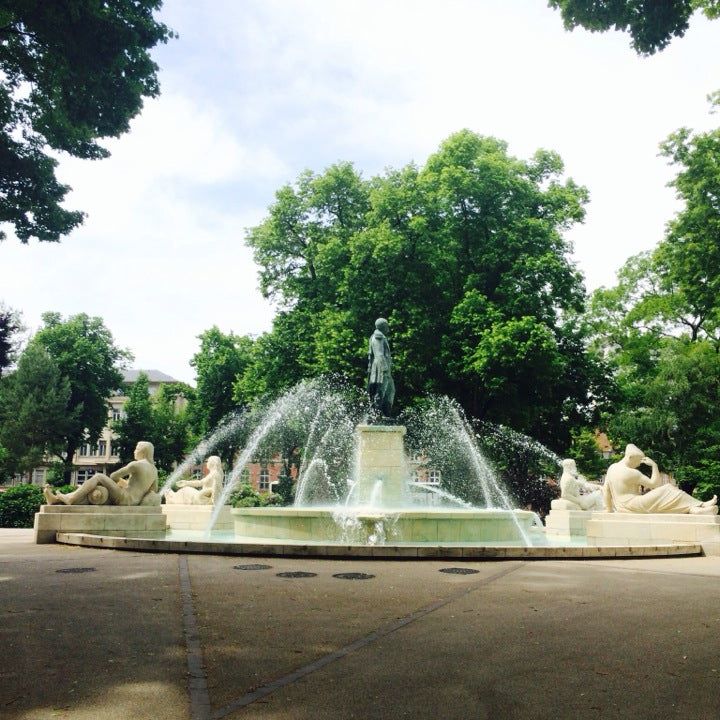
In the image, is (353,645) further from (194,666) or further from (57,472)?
(57,472)

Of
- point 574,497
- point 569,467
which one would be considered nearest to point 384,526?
point 574,497

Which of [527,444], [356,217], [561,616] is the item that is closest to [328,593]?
[561,616]

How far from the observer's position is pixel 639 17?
1241cm

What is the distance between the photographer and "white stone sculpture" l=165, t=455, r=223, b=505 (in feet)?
64.1

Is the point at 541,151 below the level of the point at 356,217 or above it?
above

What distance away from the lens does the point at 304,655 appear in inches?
201

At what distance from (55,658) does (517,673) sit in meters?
3.07

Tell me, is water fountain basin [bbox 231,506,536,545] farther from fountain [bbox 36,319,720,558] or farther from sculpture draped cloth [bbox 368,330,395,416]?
sculpture draped cloth [bbox 368,330,395,416]

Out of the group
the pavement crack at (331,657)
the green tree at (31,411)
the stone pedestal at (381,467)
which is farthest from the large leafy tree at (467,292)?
the green tree at (31,411)

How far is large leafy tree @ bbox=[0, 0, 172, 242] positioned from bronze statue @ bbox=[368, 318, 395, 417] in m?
8.36

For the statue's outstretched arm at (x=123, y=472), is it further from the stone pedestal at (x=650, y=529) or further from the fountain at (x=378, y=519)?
the stone pedestal at (x=650, y=529)

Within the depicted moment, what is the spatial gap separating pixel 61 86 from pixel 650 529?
16216mm

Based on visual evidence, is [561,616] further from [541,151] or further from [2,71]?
[541,151]

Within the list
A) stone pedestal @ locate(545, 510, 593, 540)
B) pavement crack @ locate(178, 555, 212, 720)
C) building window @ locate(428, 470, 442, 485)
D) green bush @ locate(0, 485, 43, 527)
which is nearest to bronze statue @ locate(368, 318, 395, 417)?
stone pedestal @ locate(545, 510, 593, 540)
